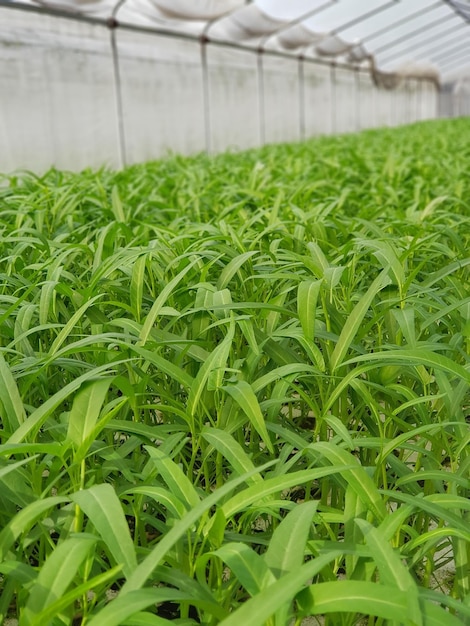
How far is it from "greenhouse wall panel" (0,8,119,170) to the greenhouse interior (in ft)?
0.08

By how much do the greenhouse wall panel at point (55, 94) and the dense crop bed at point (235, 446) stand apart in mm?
3492

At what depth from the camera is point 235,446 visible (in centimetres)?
97

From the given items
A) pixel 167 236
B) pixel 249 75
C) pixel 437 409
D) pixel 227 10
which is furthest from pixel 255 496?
pixel 249 75

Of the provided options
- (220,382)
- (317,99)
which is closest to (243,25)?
(317,99)

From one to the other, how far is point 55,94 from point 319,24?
24.0 ft

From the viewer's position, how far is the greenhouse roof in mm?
7027

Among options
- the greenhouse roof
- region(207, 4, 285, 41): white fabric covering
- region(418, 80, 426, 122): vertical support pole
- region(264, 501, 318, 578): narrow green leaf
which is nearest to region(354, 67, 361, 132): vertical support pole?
the greenhouse roof

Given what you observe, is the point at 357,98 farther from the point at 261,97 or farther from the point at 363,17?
the point at 261,97

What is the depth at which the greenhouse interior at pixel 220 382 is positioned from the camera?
76cm

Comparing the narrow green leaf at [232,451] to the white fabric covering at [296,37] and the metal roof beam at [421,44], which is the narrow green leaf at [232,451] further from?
the metal roof beam at [421,44]

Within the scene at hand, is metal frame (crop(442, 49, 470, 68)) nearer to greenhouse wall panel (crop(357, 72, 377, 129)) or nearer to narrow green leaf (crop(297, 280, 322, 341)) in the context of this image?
greenhouse wall panel (crop(357, 72, 377, 129))

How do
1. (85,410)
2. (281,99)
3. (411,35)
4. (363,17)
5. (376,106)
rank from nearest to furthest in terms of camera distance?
1. (85,410)
2. (281,99)
3. (363,17)
4. (411,35)
5. (376,106)

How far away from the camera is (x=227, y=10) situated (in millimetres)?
7754

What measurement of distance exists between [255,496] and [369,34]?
1554 cm
